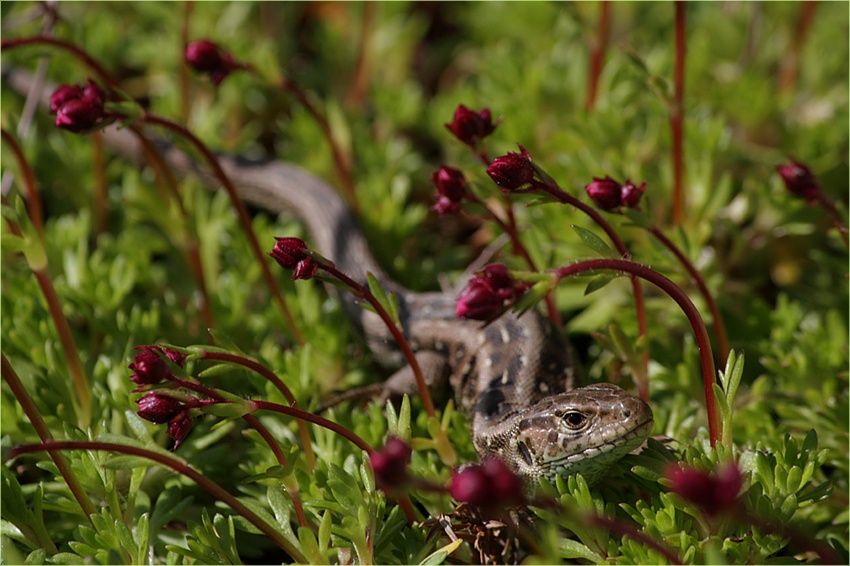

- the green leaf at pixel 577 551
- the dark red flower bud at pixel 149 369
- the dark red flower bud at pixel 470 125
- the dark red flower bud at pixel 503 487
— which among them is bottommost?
the green leaf at pixel 577 551

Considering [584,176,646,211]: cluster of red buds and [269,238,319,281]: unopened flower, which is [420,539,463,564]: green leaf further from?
[584,176,646,211]: cluster of red buds

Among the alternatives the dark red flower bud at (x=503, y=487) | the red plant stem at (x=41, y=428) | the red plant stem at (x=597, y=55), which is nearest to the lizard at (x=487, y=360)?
the dark red flower bud at (x=503, y=487)

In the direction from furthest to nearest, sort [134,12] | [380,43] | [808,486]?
[134,12] → [380,43] → [808,486]

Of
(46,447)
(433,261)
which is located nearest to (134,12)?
(433,261)

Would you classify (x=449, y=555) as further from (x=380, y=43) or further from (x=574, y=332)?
(x=380, y=43)

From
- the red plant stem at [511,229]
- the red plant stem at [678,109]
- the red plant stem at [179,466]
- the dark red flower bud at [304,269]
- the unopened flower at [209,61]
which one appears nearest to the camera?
the red plant stem at [179,466]

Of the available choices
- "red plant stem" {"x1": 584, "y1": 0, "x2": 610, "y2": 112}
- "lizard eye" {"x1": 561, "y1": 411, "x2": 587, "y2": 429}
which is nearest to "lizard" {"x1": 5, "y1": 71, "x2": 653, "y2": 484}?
"lizard eye" {"x1": 561, "y1": 411, "x2": 587, "y2": 429}

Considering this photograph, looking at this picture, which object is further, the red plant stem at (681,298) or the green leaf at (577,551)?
the green leaf at (577,551)

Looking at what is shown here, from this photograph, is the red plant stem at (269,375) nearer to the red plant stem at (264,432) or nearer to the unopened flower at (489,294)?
the red plant stem at (264,432)
